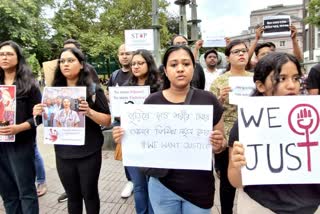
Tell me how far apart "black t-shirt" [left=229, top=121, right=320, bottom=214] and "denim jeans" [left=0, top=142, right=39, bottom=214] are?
218cm

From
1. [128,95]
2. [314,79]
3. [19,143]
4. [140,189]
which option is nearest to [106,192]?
[140,189]

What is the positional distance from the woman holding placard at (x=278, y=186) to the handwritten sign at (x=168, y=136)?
1.03 ft

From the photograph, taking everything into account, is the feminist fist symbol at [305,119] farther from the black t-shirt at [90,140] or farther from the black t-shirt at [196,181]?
the black t-shirt at [90,140]

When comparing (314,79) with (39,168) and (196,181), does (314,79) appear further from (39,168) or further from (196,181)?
(39,168)

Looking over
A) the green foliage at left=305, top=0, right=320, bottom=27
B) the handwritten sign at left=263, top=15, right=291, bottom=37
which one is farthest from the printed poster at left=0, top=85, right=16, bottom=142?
the green foliage at left=305, top=0, right=320, bottom=27

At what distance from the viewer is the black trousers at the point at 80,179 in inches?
115

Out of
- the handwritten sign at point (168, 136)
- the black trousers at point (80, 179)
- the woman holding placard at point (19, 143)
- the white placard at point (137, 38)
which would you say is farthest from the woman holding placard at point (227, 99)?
the white placard at point (137, 38)

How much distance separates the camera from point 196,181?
88.2 inches

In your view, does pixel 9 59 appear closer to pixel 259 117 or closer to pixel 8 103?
pixel 8 103

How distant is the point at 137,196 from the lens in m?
3.31

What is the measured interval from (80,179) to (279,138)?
1.85m

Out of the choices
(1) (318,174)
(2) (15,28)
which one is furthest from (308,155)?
(2) (15,28)

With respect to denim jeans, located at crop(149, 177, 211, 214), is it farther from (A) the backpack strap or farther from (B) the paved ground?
(B) the paved ground

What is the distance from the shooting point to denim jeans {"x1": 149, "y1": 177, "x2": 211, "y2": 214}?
223cm
